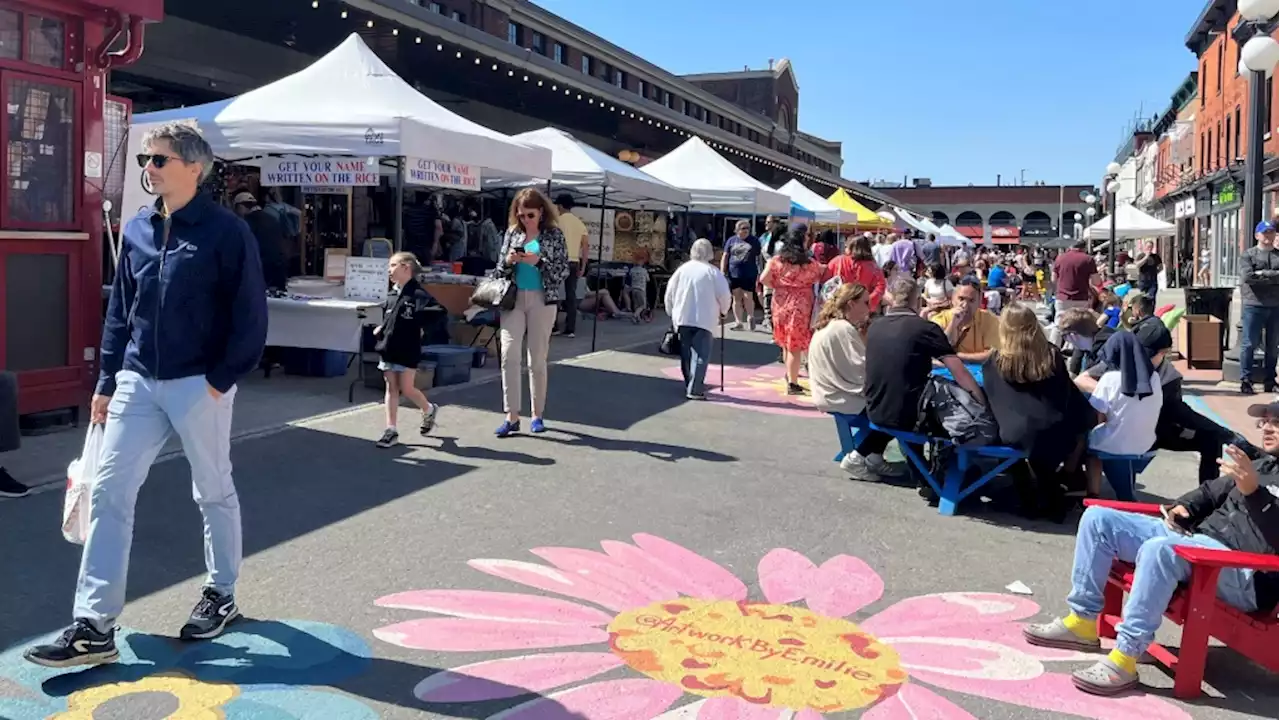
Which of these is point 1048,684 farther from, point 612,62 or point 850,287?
point 612,62

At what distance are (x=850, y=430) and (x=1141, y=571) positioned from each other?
3.32m

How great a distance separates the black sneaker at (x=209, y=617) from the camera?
3879 mm

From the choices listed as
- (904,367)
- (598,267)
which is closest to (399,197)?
(904,367)

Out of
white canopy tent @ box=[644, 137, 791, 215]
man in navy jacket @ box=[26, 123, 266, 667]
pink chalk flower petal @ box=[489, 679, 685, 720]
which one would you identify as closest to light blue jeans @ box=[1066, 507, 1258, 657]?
pink chalk flower petal @ box=[489, 679, 685, 720]

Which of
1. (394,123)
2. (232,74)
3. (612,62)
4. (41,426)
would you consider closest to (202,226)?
(41,426)

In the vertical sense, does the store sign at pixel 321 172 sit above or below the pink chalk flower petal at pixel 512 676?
above

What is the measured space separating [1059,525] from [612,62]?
33.3 m

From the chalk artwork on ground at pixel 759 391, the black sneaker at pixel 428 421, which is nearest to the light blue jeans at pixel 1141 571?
the black sneaker at pixel 428 421

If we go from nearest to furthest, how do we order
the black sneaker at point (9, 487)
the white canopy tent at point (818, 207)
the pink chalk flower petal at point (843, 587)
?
1. the pink chalk flower petal at point (843, 587)
2. the black sneaker at point (9, 487)
3. the white canopy tent at point (818, 207)

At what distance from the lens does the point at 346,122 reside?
9.30 meters

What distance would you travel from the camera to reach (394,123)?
30.1ft

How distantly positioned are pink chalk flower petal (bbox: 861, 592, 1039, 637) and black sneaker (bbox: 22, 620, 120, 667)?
2830 millimetres

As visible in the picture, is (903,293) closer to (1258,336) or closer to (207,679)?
(207,679)

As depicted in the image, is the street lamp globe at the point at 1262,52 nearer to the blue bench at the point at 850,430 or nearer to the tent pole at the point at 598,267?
the blue bench at the point at 850,430
